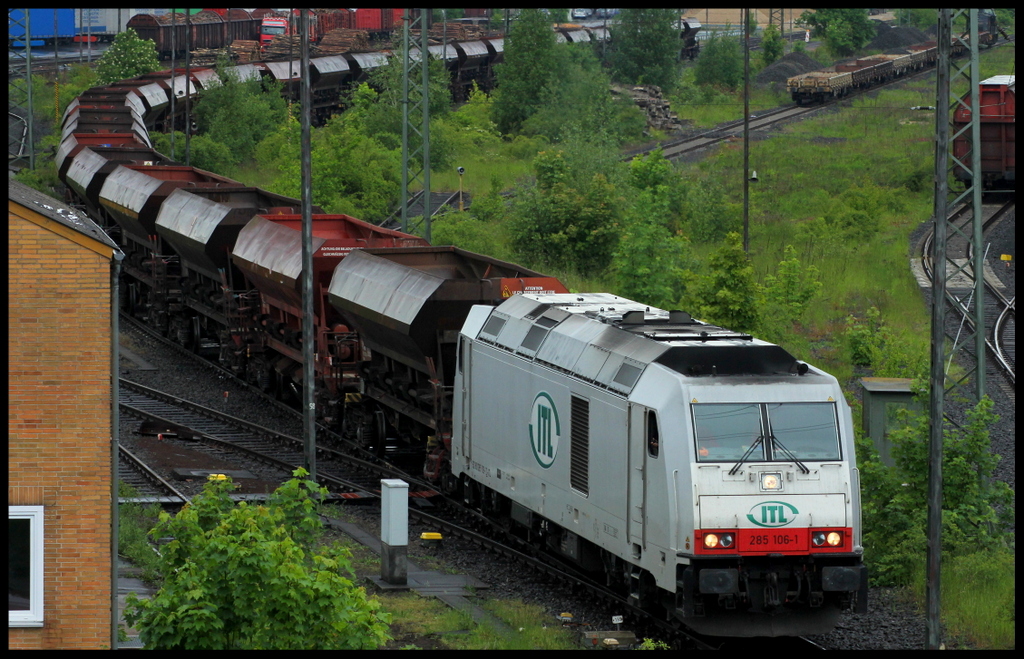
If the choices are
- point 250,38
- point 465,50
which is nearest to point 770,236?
point 465,50

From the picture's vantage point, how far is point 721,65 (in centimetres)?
8325

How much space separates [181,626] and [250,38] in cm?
9132

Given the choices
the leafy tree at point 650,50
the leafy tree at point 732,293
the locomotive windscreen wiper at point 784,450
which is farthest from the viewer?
the leafy tree at point 650,50

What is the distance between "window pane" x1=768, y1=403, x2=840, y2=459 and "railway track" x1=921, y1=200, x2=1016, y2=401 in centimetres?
835

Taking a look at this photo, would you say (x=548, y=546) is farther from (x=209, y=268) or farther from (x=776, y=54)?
(x=776, y=54)

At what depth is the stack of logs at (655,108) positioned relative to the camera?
69.6m

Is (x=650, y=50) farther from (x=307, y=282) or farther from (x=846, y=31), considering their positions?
(x=307, y=282)

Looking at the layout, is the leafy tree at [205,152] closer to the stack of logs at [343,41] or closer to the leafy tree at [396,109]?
the leafy tree at [396,109]

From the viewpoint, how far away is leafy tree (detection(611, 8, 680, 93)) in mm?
80125

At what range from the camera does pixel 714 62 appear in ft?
273

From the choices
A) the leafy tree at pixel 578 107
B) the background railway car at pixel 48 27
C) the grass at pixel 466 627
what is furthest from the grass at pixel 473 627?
the background railway car at pixel 48 27

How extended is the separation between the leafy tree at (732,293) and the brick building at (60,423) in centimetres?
1437

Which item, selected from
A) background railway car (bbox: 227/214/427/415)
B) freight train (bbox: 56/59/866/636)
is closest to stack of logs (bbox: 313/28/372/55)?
background railway car (bbox: 227/214/427/415)

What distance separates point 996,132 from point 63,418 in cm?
3844
